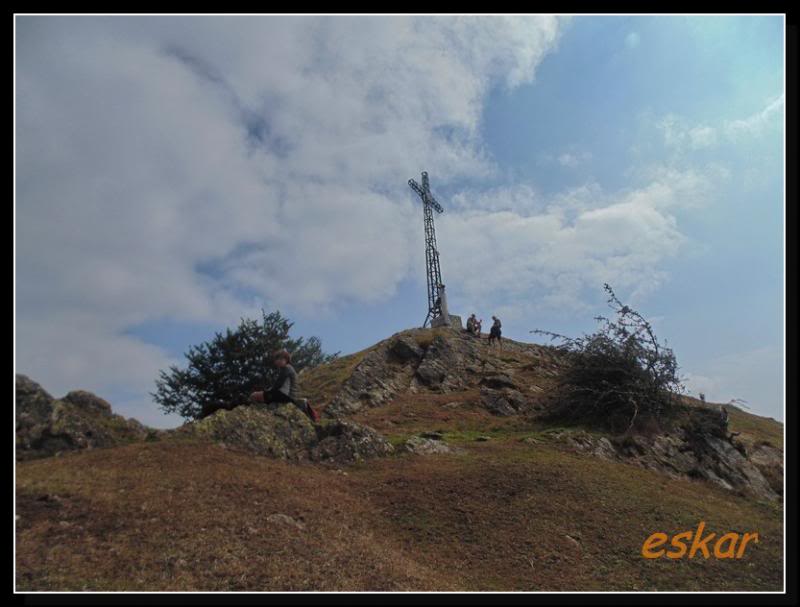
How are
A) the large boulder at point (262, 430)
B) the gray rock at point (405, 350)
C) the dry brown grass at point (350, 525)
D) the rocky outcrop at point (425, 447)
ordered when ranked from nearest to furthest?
the dry brown grass at point (350, 525)
the large boulder at point (262, 430)
the rocky outcrop at point (425, 447)
the gray rock at point (405, 350)

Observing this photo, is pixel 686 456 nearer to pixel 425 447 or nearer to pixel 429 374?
pixel 425 447

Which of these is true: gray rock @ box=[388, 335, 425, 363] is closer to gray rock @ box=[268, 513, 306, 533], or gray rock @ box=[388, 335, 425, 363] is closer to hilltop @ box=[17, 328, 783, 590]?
hilltop @ box=[17, 328, 783, 590]

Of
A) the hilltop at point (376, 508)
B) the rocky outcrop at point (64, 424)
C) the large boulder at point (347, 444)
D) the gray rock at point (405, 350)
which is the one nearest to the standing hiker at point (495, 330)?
the gray rock at point (405, 350)

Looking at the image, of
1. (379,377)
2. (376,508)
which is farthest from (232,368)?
(376,508)

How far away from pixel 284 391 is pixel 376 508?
4909 millimetres

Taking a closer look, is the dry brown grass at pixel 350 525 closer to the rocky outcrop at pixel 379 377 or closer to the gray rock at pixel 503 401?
the gray rock at pixel 503 401

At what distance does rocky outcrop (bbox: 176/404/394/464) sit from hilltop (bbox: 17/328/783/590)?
0.13 feet

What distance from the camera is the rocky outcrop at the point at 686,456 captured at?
15.2 m

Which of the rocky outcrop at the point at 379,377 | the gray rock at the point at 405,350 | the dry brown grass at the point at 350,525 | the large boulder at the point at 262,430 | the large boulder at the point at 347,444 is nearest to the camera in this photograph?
the dry brown grass at the point at 350,525

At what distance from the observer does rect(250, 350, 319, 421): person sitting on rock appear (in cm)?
1327

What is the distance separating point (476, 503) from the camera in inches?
404

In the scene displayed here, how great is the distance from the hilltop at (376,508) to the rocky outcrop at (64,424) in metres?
0.08

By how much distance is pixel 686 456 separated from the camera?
16.2m

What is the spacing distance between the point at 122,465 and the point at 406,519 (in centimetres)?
541
